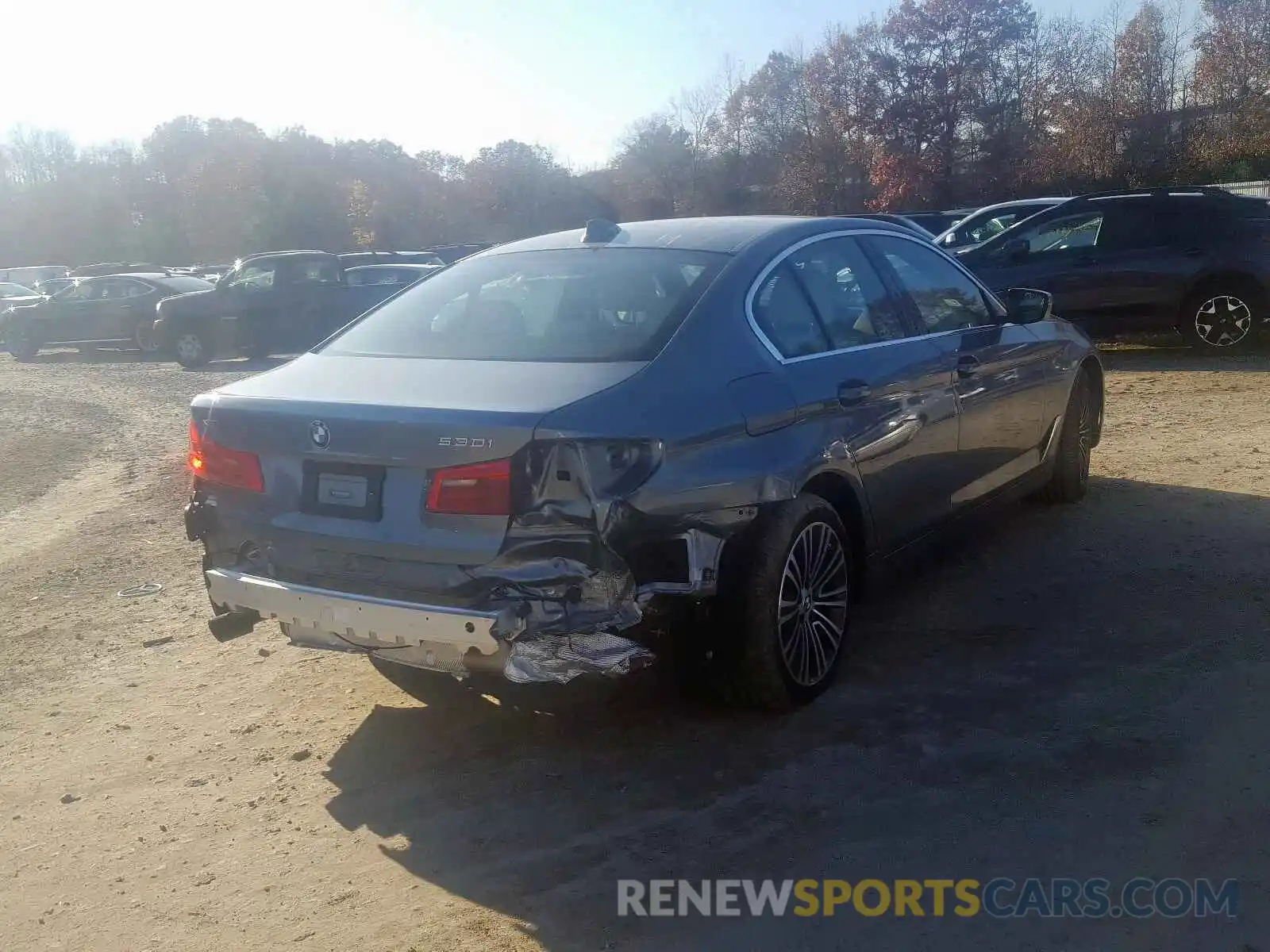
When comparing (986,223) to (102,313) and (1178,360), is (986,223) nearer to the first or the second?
(1178,360)

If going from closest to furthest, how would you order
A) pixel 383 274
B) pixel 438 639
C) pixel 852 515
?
pixel 438 639 < pixel 852 515 < pixel 383 274

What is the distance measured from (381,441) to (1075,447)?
4.39m

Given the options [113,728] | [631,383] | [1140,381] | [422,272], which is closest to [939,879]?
[631,383]

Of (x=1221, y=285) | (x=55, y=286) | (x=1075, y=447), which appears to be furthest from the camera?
(x=55, y=286)

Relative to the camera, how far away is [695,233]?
16.1 feet

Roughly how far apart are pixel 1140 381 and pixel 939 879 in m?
9.16

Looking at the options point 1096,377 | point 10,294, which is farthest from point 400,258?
point 1096,377

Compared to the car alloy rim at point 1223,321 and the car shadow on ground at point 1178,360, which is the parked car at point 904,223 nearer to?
the car shadow on ground at point 1178,360

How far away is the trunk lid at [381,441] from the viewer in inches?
143

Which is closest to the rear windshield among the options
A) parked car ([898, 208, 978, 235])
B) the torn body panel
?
the torn body panel

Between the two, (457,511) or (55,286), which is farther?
(55,286)

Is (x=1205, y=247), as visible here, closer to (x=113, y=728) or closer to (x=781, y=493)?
(x=781, y=493)

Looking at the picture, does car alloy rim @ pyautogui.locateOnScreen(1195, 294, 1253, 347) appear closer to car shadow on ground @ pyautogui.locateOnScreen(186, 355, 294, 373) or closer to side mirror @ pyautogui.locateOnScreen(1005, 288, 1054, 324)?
side mirror @ pyautogui.locateOnScreen(1005, 288, 1054, 324)

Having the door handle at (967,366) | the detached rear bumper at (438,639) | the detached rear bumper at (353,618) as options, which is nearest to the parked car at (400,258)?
the door handle at (967,366)
